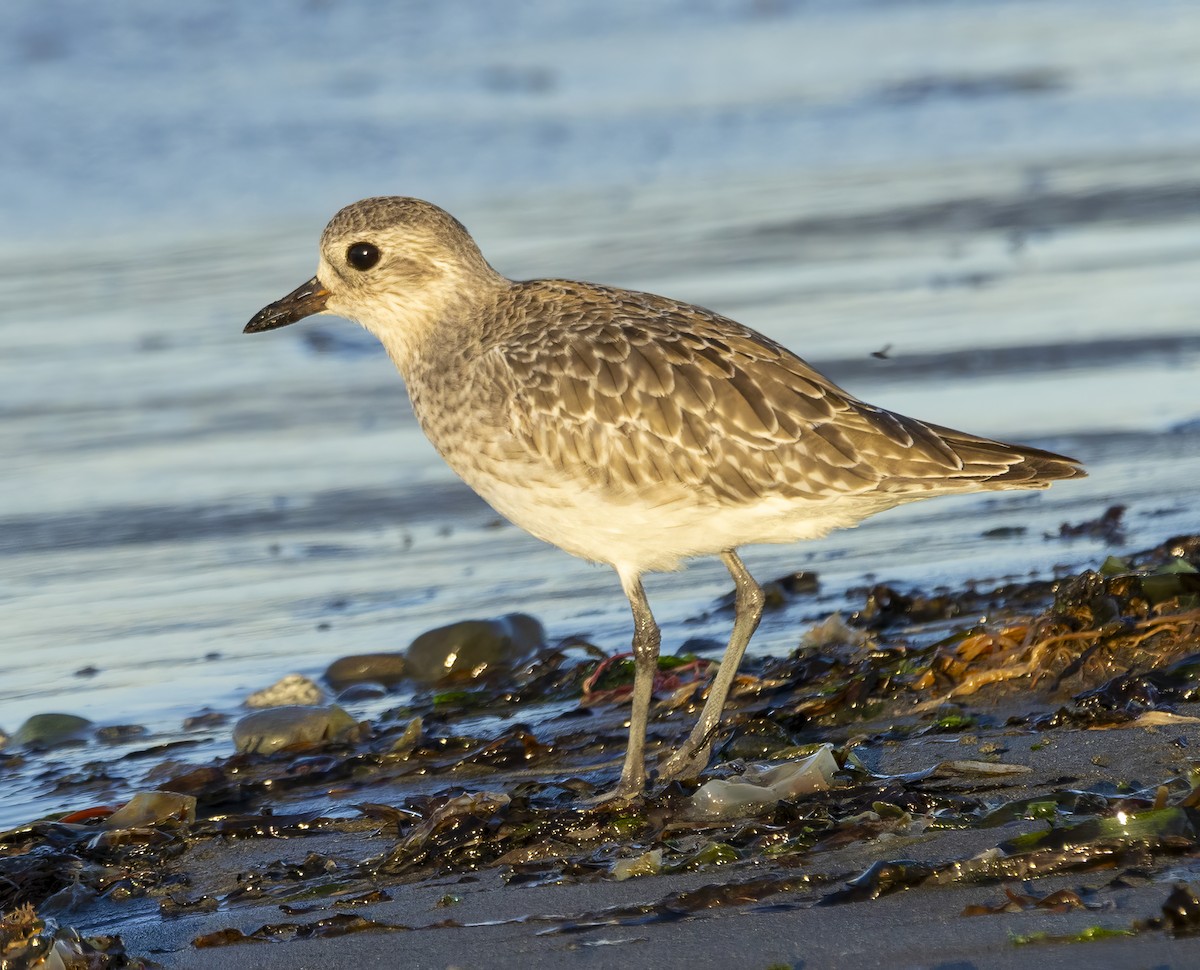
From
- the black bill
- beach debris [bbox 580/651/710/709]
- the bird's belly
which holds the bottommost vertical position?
beach debris [bbox 580/651/710/709]

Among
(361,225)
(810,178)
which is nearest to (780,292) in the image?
(810,178)

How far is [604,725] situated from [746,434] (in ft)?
3.77

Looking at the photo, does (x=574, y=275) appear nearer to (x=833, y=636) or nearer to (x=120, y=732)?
(x=833, y=636)

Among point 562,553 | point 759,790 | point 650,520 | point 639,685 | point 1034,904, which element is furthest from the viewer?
point 562,553

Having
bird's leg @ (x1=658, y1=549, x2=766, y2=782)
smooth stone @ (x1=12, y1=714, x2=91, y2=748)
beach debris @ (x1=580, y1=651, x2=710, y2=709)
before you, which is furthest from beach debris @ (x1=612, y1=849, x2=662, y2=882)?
smooth stone @ (x1=12, y1=714, x2=91, y2=748)

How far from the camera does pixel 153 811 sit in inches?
217

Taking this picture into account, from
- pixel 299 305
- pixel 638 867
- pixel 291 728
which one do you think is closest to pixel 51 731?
pixel 291 728

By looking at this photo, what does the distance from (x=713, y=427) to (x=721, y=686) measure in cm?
82

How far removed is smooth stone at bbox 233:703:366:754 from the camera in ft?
20.7

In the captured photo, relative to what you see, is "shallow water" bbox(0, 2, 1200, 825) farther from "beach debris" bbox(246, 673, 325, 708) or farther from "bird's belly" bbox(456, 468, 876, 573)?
"bird's belly" bbox(456, 468, 876, 573)

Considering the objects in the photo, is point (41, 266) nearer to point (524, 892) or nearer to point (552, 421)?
point (552, 421)

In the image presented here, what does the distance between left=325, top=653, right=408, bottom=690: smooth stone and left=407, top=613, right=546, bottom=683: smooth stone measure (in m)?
0.05

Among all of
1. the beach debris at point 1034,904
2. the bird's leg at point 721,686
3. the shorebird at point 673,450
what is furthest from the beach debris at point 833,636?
the beach debris at point 1034,904

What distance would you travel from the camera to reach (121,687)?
23.2ft
